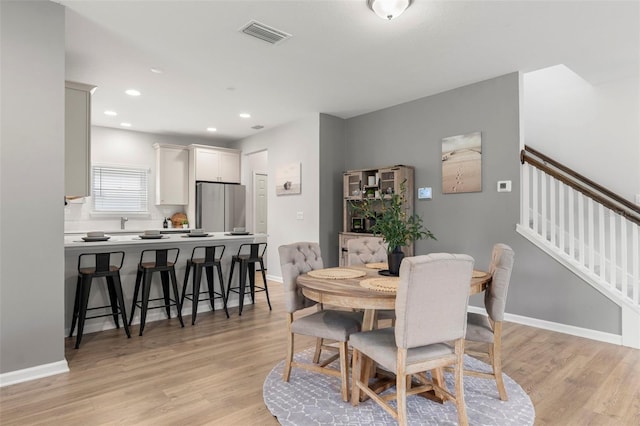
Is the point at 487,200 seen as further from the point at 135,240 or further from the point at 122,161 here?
the point at 122,161

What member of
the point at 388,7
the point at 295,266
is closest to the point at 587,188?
the point at 388,7

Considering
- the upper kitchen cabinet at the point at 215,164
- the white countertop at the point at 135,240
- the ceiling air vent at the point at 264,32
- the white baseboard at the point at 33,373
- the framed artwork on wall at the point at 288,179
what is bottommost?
the white baseboard at the point at 33,373

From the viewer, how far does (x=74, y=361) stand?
2863 millimetres

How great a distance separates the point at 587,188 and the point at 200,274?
14.5 feet

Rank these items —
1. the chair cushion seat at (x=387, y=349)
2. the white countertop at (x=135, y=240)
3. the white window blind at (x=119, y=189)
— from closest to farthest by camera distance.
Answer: the chair cushion seat at (x=387, y=349)
the white countertop at (x=135, y=240)
the white window blind at (x=119, y=189)

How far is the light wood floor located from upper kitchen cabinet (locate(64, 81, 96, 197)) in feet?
4.79

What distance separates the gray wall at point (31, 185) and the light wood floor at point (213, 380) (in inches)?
14.2

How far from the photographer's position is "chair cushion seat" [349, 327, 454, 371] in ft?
6.09

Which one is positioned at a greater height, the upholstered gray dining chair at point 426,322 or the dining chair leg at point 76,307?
the upholstered gray dining chair at point 426,322

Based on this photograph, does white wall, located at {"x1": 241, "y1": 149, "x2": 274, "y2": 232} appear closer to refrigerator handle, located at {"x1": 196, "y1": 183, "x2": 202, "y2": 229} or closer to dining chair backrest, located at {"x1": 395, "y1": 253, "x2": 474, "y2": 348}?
refrigerator handle, located at {"x1": 196, "y1": 183, "x2": 202, "y2": 229}

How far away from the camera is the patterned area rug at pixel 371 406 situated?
2.04 metres

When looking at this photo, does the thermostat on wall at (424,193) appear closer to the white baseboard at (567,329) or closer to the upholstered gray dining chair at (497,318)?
the white baseboard at (567,329)

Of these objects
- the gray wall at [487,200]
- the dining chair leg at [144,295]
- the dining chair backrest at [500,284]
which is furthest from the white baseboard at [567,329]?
the dining chair leg at [144,295]

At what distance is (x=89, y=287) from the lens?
3.25m
